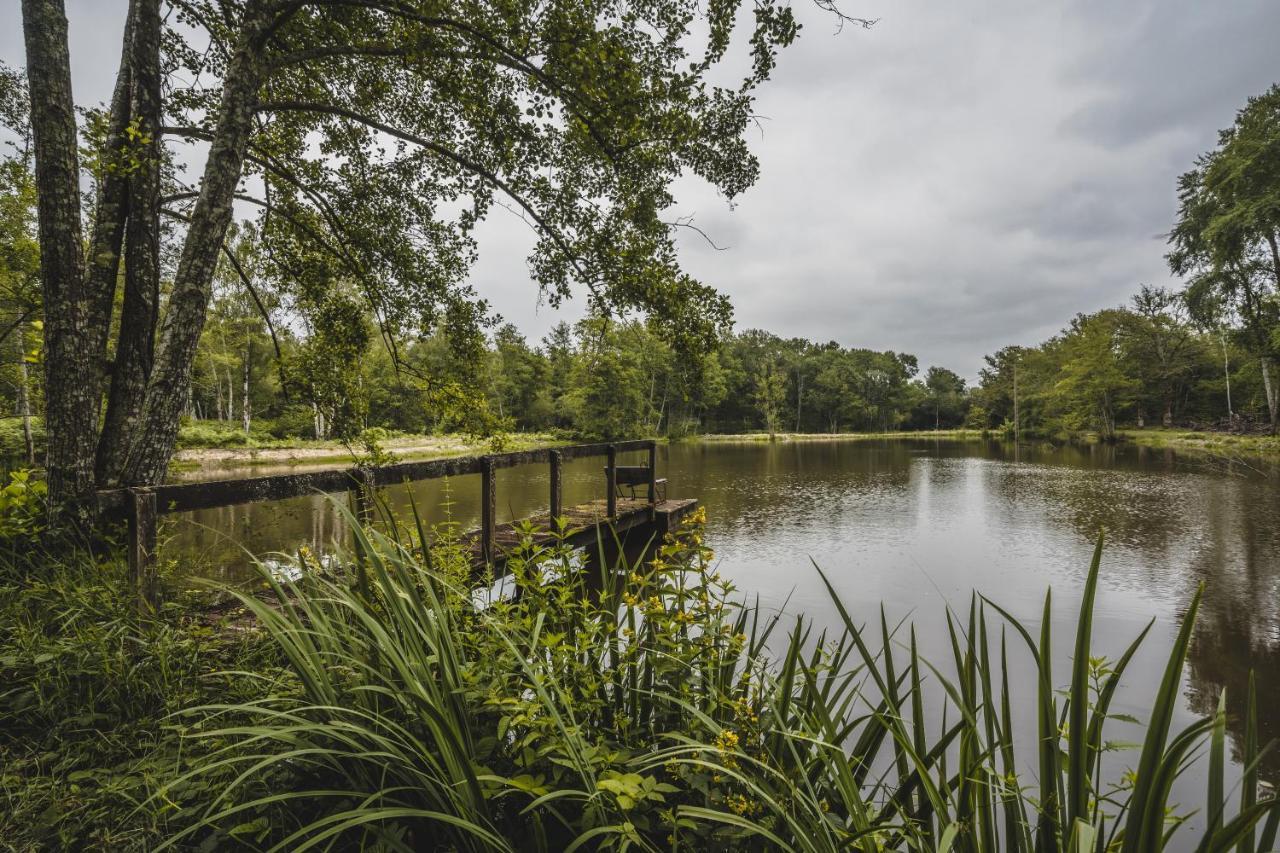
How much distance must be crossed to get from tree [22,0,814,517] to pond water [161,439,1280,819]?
1.47 m

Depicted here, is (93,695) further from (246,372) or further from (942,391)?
(942,391)

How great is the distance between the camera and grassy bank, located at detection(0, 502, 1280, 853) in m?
1.29

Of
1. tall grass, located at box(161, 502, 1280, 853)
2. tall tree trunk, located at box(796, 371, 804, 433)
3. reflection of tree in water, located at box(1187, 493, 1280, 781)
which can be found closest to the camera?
tall grass, located at box(161, 502, 1280, 853)

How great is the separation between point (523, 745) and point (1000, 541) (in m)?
13.9

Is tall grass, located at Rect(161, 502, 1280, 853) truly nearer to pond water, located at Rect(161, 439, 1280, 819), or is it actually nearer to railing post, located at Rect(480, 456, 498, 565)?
pond water, located at Rect(161, 439, 1280, 819)

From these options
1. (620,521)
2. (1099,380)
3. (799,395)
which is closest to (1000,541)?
(620,521)

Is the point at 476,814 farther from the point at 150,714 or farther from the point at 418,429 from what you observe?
the point at 418,429

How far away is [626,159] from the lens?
4.98 metres

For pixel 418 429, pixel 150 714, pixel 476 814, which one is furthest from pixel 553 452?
pixel 418 429

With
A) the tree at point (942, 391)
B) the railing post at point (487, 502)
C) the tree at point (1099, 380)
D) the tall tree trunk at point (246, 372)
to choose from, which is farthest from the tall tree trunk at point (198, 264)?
the tree at point (942, 391)

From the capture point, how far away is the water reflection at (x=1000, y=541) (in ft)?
21.5

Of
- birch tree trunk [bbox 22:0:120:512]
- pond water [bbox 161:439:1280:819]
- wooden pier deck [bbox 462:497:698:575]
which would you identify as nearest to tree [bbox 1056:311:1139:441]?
pond water [bbox 161:439:1280:819]

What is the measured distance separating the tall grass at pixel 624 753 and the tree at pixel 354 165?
3.01m

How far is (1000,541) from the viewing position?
39.8ft
